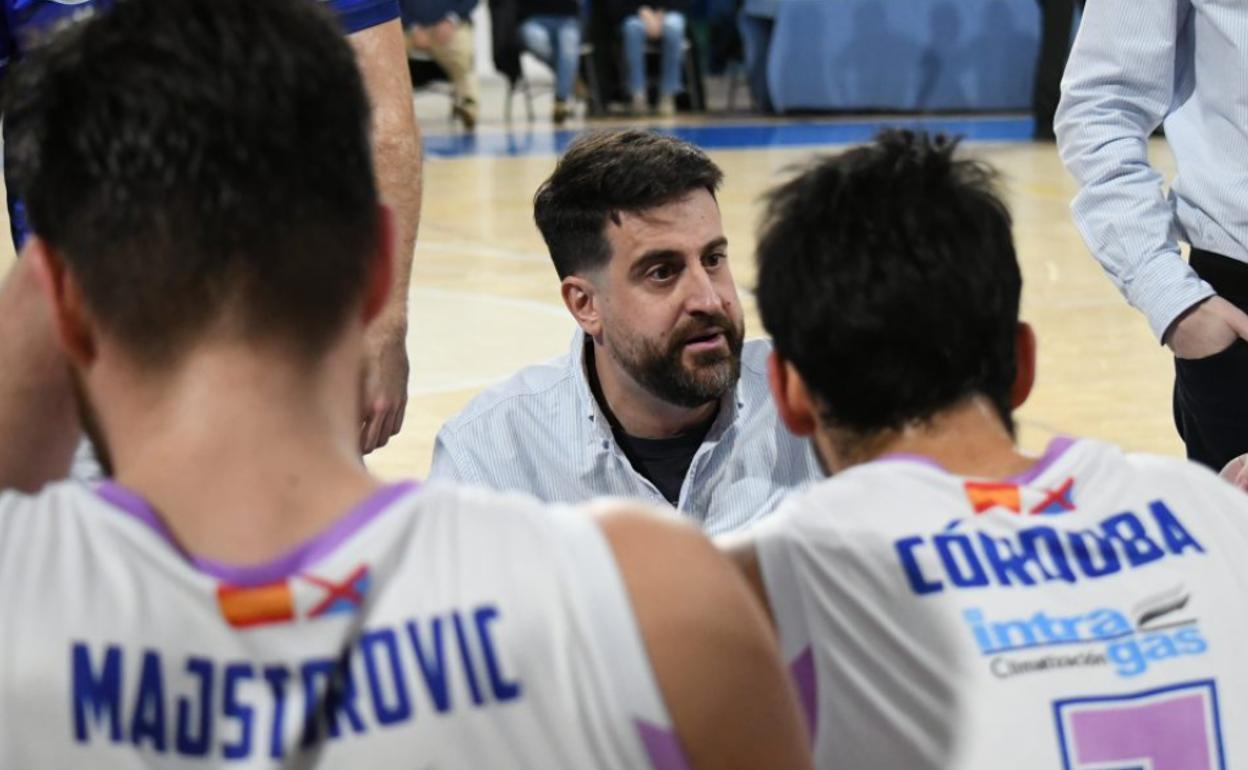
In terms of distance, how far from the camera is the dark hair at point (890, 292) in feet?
4.86

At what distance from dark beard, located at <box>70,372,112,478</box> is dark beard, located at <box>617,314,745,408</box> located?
5.76 ft

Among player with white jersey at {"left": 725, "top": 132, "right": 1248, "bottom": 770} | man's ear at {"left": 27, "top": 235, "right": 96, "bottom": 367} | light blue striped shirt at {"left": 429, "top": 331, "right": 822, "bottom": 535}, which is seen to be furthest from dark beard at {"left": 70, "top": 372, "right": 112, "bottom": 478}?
light blue striped shirt at {"left": 429, "top": 331, "right": 822, "bottom": 535}

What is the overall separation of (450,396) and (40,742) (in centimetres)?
463

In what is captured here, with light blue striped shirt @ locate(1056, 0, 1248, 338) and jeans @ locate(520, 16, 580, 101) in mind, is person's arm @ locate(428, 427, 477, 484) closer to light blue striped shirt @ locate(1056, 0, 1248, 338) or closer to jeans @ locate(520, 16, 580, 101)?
light blue striped shirt @ locate(1056, 0, 1248, 338)

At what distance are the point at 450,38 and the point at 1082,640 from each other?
1405 centimetres

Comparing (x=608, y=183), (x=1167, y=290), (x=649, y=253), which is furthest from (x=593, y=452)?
(x=1167, y=290)

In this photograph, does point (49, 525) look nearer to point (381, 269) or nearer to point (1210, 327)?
point (381, 269)

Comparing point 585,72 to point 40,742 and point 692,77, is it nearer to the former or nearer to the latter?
point 692,77

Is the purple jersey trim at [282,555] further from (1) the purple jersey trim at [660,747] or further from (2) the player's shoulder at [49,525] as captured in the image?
(1) the purple jersey trim at [660,747]

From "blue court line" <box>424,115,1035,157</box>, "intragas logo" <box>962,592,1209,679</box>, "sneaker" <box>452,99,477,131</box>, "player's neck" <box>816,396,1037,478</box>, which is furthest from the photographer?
"sneaker" <box>452,99,477,131</box>

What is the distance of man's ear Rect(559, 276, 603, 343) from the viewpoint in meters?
3.21

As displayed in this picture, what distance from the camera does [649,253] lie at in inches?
124

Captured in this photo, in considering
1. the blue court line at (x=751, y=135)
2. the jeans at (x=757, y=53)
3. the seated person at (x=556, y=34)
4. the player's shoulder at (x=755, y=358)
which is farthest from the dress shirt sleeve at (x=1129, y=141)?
the jeans at (x=757, y=53)

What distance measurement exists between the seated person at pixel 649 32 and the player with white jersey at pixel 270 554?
15.0 meters
